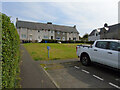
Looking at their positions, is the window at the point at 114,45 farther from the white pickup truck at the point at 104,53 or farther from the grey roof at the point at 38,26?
the grey roof at the point at 38,26

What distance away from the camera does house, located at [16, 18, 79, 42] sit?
3472 cm

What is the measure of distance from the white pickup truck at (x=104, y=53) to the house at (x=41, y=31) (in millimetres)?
33216

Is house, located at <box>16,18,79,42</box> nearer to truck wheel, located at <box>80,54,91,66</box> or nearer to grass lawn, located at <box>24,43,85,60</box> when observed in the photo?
grass lawn, located at <box>24,43,85,60</box>

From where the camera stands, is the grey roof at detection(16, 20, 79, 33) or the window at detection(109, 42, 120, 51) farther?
the grey roof at detection(16, 20, 79, 33)

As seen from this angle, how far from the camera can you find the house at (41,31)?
1367 inches

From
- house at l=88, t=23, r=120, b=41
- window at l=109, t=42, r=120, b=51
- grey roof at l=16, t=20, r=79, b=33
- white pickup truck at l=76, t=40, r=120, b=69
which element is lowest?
white pickup truck at l=76, t=40, r=120, b=69

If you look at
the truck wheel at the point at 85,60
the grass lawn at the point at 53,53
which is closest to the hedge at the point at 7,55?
the truck wheel at the point at 85,60

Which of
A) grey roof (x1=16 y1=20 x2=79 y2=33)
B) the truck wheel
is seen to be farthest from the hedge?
grey roof (x1=16 y1=20 x2=79 y2=33)

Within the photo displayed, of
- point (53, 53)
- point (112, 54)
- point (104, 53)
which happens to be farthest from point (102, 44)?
point (53, 53)

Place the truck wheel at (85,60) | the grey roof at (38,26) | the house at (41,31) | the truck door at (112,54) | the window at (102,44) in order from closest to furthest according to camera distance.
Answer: the truck door at (112,54), the window at (102,44), the truck wheel at (85,60), the house at (41,31), the grey roof at (38,26)

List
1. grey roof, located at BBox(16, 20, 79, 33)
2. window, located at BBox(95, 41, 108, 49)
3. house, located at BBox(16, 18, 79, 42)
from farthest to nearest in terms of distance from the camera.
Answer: grey roof, located at BBox(16, 20, 79, 33) < house, located at BBox(16, 18, 79, 42) < window, located at BBox(95, 41, 108, 49)

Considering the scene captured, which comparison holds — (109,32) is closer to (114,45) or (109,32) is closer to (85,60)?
(85,60)

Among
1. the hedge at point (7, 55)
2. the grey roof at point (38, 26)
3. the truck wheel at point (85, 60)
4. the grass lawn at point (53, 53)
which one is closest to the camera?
the hedge at point (7, 55)

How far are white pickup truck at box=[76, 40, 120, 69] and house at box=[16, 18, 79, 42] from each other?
3322 cm
